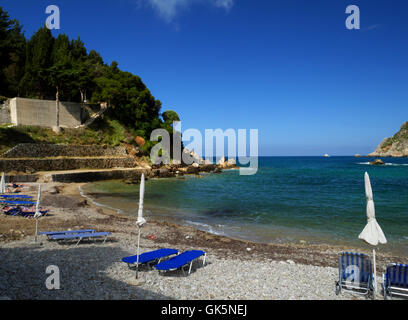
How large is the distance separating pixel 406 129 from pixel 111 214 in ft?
656

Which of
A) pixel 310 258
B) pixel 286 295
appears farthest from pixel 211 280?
pixel 310 258

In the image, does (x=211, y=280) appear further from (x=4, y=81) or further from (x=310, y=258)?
(x=4, y=81)

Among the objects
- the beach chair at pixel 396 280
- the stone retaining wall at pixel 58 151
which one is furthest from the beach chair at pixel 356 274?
the stone retaining wall at pixel 58 151

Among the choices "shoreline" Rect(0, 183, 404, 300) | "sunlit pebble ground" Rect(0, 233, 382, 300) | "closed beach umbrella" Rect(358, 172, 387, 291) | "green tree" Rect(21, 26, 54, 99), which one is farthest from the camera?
"green tree" Rect(21, 26, 54, 99)

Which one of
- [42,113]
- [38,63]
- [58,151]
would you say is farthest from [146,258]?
[38,63]

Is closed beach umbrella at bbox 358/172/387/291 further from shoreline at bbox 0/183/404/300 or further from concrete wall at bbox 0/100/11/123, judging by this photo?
concrete wall at bbox 0/100/11/123

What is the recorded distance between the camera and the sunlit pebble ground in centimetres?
599

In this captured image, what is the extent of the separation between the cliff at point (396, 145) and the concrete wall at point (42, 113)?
181853mm

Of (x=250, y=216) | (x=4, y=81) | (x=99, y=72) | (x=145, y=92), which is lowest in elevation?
(x=250, y=216)

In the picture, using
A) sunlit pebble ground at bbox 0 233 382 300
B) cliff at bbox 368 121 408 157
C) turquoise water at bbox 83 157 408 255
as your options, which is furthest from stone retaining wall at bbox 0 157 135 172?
cliff at bbox 368 121 408 157

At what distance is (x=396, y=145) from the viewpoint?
170 metres

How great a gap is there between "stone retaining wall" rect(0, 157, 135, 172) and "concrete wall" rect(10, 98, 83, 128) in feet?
32.3

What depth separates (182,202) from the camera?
23156mm

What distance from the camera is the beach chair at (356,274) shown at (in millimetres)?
6620
